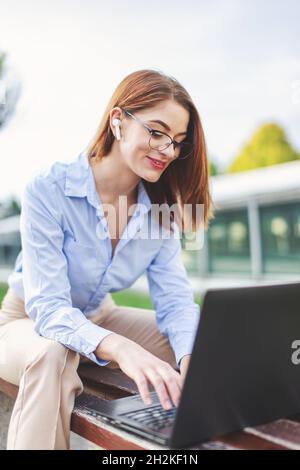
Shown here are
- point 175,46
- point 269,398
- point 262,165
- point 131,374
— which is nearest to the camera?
point 269,398

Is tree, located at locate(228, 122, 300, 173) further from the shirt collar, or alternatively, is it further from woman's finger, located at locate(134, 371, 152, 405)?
woman's finger, located at locate(134, 371, 152, 405)

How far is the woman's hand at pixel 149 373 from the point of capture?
1.27 metres

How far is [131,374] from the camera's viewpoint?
1313 mm

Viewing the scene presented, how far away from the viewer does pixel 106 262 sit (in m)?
1.90

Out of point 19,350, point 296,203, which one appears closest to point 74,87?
point 296,203

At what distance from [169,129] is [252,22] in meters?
11.2

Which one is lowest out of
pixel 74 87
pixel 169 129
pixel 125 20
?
pixel 169 129

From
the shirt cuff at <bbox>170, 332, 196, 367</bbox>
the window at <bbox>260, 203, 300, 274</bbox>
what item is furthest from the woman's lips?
the window at <bbox>260, 203, 300, 274</bbox>

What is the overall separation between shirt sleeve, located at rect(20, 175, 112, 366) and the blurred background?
0.14 metres

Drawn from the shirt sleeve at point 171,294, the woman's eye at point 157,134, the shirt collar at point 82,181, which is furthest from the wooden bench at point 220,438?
the woman's eye at point 157,134

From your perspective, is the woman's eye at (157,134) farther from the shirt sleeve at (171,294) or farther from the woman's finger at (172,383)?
the woman's finger at (172,383)

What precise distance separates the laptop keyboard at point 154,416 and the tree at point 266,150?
28.8 metres

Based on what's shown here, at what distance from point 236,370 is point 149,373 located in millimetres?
274

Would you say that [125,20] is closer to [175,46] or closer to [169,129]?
[175,46]
